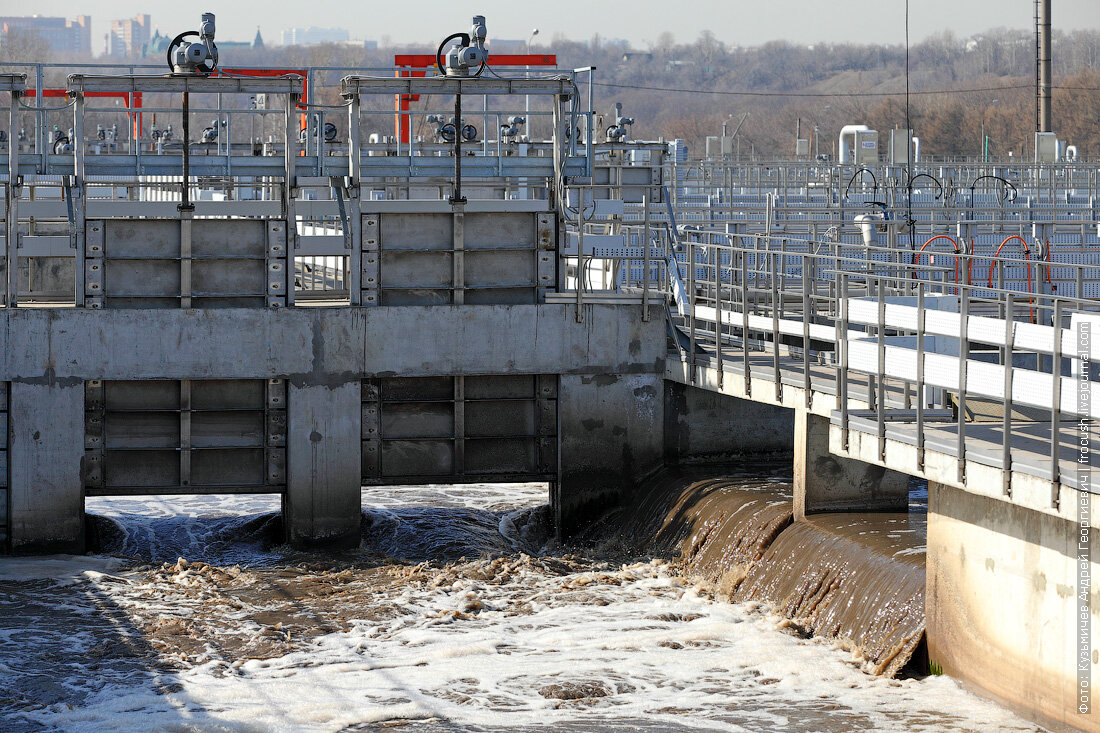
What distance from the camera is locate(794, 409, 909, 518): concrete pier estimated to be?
1305 centimetres

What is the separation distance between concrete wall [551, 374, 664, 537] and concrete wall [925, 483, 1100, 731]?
5.69 meters

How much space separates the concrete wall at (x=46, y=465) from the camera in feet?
49.1

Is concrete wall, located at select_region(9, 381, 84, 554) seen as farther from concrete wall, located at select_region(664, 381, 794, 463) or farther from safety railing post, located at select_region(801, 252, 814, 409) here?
safety railing post, located at select_region(801, 252, 814, 409)

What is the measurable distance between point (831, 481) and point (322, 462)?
224 inches

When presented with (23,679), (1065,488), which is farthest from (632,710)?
(23,679)

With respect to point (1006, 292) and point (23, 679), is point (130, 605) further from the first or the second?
point (1006, 292)

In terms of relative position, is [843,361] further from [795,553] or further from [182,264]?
[182,264]

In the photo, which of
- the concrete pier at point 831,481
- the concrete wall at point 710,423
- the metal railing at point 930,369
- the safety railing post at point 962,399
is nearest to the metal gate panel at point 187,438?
the metal railing at point 930,369

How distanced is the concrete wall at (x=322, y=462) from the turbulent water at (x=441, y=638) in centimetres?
36

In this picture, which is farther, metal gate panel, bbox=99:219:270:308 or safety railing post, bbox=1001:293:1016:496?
metal gate panel, bbox=99:219:270:308

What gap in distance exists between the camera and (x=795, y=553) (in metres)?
12.5

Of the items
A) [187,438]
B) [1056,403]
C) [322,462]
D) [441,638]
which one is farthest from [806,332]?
[187,438]

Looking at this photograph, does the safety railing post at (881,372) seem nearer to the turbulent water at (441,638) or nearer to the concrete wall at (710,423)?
the turbulent water at (441,638)

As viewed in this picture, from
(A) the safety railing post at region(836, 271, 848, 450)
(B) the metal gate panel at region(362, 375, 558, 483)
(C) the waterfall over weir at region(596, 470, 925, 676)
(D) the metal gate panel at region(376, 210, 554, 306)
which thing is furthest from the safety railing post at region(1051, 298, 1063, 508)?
(D) the metal gate panel at region(376, 210, 554, 306)
